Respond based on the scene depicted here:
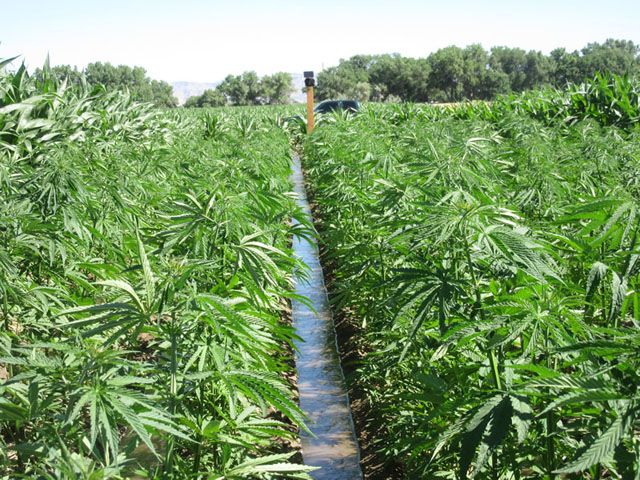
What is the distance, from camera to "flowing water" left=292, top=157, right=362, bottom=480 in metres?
3.21

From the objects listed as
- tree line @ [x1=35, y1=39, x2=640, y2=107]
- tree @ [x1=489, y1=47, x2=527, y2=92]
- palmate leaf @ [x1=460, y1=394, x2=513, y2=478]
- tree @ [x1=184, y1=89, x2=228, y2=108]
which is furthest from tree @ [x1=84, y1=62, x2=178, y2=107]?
palmate leaf @ [x1=460, y1=394, x2=513, y2=478]

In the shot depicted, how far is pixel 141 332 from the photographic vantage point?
7.43 ft

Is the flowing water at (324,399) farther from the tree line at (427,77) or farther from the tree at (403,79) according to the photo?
the tree at (403,79)

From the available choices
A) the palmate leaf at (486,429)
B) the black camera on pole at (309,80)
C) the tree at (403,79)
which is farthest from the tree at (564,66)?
the palmate leaf at (486,429)

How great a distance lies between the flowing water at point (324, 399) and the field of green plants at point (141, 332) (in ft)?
0.79

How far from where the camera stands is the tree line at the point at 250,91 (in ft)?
299

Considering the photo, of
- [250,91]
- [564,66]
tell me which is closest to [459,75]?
[564,66]

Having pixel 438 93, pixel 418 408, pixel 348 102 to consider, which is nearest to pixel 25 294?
pixel 418 408

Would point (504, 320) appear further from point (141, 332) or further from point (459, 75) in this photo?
point (459, 75)

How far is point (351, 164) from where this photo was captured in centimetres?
666

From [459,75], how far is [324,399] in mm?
80390

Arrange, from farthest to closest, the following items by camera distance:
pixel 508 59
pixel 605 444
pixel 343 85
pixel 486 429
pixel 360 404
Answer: pixel 508 59 → pixel 343 85 → pixel 360 404 → pixel 486 429 → pixel 605 444

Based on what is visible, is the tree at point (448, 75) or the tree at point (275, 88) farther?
the tree at point (275, 88)

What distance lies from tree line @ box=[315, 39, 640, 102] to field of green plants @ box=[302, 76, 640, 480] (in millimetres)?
75639
